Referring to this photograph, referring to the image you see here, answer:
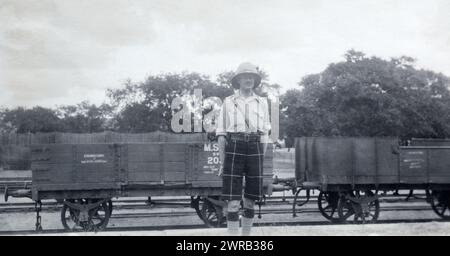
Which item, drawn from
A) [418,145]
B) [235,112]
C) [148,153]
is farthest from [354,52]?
[235,112]

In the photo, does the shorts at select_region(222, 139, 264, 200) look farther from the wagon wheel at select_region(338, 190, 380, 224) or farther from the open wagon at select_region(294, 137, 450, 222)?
the wagon wheel at select_region(338, 190, 380, 224)

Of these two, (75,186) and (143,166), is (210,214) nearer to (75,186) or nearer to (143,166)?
(143,166)

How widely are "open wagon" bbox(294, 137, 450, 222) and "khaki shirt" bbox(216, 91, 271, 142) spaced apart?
6.00 m

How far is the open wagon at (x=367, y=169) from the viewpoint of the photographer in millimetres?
9953

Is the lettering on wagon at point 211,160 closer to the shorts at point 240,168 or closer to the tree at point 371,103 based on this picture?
the shorts at point 240,168

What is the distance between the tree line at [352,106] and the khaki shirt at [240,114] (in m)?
26.9

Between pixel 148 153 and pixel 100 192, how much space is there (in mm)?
1325

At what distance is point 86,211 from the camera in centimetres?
920

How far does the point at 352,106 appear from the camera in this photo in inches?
1387

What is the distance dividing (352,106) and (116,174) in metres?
29.1

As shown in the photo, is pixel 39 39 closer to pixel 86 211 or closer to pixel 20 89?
pixel 20 89

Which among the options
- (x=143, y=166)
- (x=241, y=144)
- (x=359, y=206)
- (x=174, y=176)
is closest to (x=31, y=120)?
(x=143, y=166)

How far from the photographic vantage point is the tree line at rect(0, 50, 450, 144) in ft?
111

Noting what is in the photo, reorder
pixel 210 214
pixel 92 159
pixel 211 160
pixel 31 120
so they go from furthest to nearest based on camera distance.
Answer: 1. pixel 31 120
2. pixel 210 214
3. pixel 211 160
4. pixel 92 159
